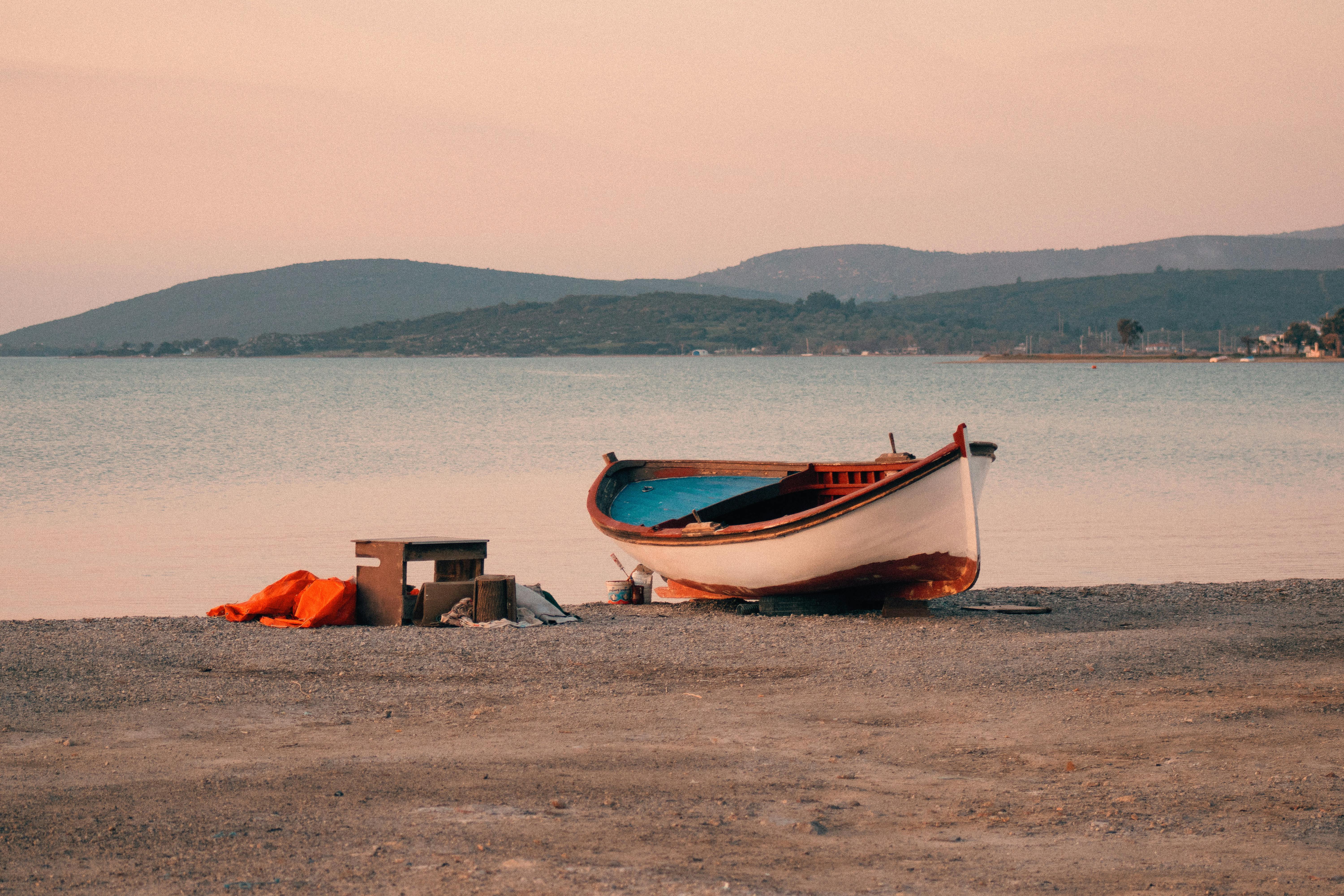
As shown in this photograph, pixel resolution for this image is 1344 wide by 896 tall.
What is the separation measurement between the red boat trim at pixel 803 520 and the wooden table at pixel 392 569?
1.84 meters

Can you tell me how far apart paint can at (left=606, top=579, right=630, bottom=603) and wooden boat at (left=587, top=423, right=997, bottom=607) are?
354 mm

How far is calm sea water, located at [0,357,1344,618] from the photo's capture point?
17.6 metres

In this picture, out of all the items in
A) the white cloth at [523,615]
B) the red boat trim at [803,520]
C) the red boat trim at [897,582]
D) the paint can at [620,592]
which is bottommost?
the paint can at [620,592]

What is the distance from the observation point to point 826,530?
37.8 feet

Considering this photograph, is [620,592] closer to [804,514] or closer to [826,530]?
[804,514]

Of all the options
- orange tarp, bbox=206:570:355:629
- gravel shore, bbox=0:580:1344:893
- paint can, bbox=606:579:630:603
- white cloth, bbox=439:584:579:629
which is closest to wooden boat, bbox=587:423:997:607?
paint can, bbox=606:579:630:603

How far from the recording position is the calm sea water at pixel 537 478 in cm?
1761

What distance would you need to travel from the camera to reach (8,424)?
57500mm

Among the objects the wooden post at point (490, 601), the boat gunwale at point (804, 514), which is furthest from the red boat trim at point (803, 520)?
the wooden post at point (490, 601)

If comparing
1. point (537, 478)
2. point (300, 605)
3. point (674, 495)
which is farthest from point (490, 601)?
point (537, 478)

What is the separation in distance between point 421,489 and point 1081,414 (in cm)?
4588

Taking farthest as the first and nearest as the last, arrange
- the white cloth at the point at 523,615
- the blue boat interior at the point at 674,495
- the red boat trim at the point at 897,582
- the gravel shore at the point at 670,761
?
the blue boat interior at the point at 674,495 < the red boat trim at the point at 897,582 < the white cloth at the point at 523,615 < the gravel shore at the point at 670,761

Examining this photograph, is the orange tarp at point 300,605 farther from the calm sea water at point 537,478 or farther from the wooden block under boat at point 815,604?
the wooden block under boat at point 815,604

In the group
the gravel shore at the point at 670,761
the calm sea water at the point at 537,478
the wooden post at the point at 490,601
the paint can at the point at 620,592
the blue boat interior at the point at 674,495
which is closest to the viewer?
the gravel shore at the point at 670,761
